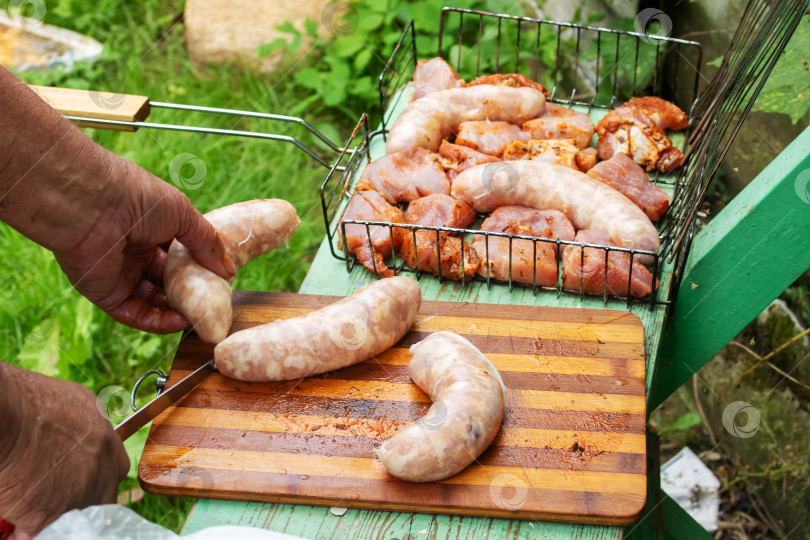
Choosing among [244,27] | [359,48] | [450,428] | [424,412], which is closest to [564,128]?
[424,412]

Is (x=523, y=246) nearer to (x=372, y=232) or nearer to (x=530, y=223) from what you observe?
(x=530, y=223)

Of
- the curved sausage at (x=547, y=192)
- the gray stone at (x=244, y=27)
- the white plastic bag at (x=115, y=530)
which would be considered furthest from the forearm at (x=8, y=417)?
the gray stone at (x=244, y=27)

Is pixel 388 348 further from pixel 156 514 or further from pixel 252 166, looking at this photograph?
pixel 252 166

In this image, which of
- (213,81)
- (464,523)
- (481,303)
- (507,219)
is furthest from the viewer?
(213,81)

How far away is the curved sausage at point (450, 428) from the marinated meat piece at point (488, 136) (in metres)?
1.28

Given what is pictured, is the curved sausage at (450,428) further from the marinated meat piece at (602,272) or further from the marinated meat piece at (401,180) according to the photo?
the marinated meat piece at (401,180)

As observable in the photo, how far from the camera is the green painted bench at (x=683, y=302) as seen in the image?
1906 millimetres

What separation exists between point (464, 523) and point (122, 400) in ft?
9.74

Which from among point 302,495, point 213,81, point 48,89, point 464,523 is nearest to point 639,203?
point 464,523

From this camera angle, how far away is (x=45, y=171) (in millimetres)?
2133

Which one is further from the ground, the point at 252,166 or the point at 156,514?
the point at 252,166

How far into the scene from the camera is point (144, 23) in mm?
6547

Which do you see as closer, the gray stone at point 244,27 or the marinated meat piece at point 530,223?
the marinated meat piece at point 530,223

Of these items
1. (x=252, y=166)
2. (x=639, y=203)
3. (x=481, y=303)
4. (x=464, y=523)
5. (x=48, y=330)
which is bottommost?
(x=48, y=330)
